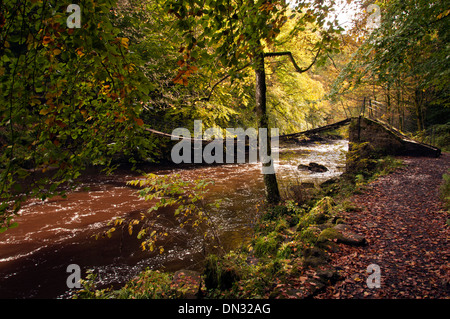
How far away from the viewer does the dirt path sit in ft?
6.84

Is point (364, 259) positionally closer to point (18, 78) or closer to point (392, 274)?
point (392, 274)

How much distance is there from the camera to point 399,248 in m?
2.72

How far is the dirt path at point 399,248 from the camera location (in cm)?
209

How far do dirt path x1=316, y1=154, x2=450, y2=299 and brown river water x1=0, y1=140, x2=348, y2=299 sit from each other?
191 cm

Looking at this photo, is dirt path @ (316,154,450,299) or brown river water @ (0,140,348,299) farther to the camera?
brown river water @ (0,140,348,299)

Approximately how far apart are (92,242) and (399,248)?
4.99 metres

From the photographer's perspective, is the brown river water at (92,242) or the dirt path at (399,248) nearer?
the dirt path at (399,248)

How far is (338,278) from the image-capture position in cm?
234

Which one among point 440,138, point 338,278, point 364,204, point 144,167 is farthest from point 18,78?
point 440,138

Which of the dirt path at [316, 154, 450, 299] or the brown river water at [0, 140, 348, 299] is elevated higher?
the dirt path at [316, 154, 450, 299]

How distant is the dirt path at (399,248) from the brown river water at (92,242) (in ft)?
6.26
